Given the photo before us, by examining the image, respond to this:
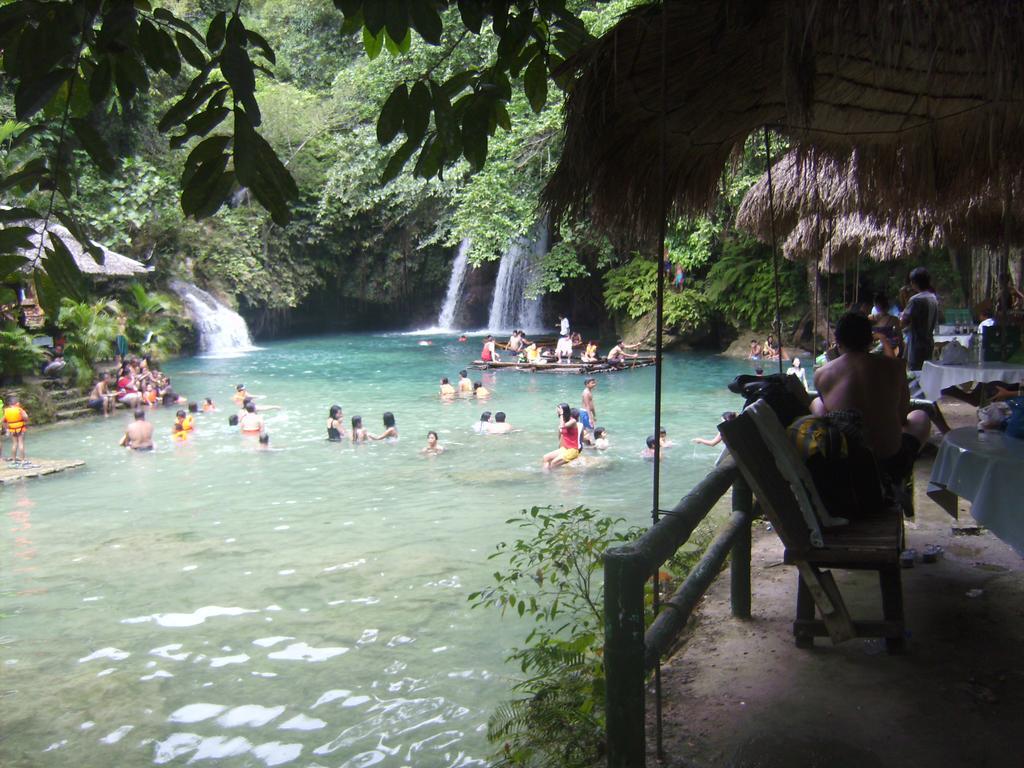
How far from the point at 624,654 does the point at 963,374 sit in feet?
22.1

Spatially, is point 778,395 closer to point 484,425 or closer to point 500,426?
point 500,426

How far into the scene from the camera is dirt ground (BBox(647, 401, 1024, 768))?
2.98 metres

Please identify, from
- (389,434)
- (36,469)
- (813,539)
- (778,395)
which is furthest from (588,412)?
(813,539)

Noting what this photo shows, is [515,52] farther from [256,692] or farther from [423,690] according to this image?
[256,692]

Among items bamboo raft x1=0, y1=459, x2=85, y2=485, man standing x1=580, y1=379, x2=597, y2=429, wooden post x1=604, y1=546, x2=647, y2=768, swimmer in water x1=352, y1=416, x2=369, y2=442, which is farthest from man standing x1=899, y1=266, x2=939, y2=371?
bamboo raft x1=0, y1=459, x2=85, y2=485

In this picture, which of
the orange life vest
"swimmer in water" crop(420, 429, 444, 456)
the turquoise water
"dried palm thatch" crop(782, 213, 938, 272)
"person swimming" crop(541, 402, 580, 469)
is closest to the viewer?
the turquoise water

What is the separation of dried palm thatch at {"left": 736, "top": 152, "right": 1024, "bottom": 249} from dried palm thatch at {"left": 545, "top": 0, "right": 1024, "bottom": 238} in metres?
1.53

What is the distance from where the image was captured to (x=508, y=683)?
571cm

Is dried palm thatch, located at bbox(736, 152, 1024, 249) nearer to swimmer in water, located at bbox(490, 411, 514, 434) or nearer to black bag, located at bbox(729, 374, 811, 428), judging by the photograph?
black bag, located at bbox(729, 374, 811, 428)

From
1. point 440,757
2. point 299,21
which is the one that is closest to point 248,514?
point 440,757

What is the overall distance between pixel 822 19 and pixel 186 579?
24.0 feet

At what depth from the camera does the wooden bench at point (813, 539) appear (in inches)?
136

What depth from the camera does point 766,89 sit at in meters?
3.39

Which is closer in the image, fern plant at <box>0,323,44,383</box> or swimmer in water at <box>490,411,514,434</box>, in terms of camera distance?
swimmer in water at <box>490,411,514,434</box>
